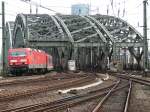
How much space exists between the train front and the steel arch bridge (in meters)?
32.7

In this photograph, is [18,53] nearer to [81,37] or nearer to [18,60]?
[18,60]

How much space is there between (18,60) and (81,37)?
52.4 metres

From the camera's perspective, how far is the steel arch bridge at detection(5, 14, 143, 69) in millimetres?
86062

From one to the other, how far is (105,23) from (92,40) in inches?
577

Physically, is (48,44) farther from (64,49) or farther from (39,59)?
(39,59)

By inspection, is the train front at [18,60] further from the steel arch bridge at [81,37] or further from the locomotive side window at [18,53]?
the steel arch bridge at [81,37]

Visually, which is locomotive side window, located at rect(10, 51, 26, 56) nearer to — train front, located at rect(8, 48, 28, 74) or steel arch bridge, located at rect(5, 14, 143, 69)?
train front, located at rect(8, 48, 28, 74)

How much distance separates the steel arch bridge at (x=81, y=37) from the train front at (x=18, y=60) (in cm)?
3273

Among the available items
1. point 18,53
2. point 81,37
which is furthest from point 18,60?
point 81,37

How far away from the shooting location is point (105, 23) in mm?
106188

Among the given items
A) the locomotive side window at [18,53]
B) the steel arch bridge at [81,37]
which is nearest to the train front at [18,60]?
the locomotive side window at [18,53]

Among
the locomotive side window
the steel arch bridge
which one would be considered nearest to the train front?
the locomotive side window

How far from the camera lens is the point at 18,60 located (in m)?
43.4

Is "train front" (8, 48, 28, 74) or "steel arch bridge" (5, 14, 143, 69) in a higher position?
"steel arch bridge" (5, 14, 143, 69)
